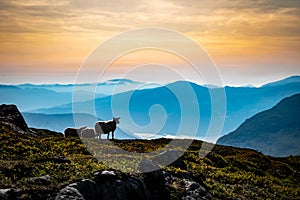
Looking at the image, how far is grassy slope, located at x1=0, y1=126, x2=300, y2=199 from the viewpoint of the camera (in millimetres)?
24125

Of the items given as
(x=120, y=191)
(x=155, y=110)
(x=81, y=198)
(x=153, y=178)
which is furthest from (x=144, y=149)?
(x=81, y=198)

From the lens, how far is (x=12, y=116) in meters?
59.4

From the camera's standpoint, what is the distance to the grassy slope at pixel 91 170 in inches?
950

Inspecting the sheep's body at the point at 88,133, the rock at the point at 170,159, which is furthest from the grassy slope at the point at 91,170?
the sheep's body at the point at 88,133

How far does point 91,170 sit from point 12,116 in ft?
125

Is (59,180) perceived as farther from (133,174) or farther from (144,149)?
(144,149)

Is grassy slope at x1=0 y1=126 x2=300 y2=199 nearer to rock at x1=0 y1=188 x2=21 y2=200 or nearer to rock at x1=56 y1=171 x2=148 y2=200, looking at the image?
rock at x1=0 y1=188 x2=21 y2=200

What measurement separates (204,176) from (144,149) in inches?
391

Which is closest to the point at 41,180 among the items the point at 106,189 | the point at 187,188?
the point at 106,189

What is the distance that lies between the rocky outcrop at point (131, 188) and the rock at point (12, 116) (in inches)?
1406

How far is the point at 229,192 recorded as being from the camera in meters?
32.8

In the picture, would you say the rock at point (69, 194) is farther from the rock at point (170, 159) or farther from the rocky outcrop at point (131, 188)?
the rock at point (170, 159)

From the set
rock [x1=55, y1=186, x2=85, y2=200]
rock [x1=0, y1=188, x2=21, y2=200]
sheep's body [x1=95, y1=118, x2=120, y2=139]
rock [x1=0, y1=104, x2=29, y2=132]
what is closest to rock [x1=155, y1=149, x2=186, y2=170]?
rock [x1=55, y1=186, x2=85, y2=200]

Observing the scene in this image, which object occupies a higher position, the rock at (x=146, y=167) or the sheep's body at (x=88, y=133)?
the sheep's body at (x=88, y=133)
